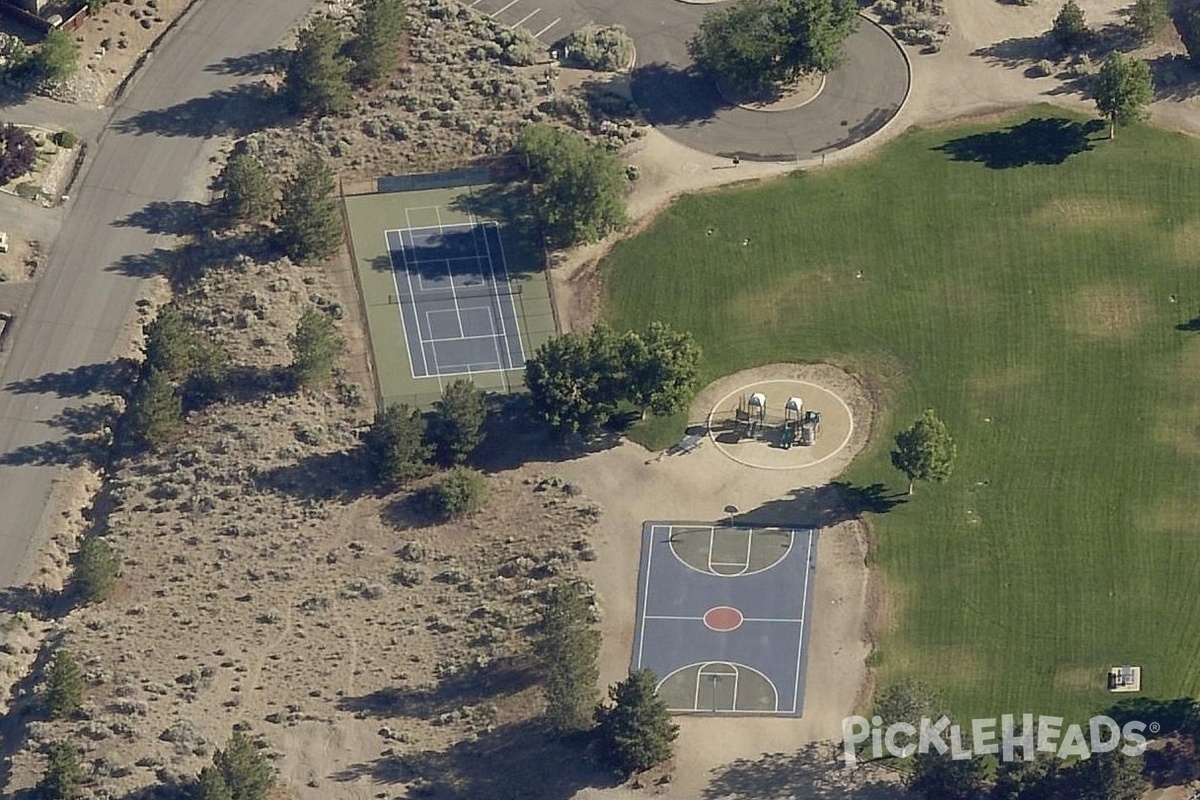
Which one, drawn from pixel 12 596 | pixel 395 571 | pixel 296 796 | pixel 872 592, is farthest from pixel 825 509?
pixel 12 596

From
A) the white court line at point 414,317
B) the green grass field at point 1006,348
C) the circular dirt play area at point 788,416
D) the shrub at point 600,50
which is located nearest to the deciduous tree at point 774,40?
the shrub at point 600,50

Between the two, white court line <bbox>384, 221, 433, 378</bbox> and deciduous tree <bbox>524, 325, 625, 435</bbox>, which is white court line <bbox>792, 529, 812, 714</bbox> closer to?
deciduous tree <bbox>524, 325, 625, 435</bbox>

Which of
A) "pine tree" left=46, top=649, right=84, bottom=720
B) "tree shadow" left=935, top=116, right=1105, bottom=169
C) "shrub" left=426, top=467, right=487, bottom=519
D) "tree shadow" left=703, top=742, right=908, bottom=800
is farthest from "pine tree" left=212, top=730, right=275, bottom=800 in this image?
"tree shadow" left=935, top=116, right=1105, bottom=169

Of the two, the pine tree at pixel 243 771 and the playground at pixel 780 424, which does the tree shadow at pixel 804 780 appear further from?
the pine tree at pixel 243 771

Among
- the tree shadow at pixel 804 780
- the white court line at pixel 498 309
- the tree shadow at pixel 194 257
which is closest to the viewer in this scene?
the tree shadow at pixel 804 780

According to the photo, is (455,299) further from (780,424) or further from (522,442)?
(780,424)

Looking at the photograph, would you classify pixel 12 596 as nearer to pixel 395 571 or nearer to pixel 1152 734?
pixel 395 571
